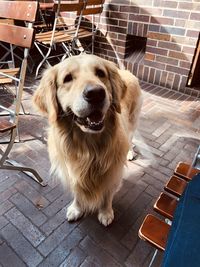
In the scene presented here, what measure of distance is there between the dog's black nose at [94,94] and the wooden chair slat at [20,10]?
87cm

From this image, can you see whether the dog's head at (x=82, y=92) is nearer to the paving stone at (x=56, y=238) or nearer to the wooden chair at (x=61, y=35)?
the paving stone at (x=56, y=238)

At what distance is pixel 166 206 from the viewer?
1.28 m

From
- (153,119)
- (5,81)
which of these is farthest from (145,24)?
(5,81)

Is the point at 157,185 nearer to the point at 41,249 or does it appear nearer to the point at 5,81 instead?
the point at 41,249

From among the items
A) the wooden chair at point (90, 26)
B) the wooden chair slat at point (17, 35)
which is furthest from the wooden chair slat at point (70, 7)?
the wooden chair slat at point (17, 35)

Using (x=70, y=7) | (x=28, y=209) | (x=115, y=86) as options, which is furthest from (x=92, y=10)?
(x=28, y=209)

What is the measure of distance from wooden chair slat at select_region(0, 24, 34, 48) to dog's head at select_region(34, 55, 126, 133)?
0.40m

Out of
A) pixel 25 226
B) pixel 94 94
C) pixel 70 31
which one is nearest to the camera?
pixel 94 94

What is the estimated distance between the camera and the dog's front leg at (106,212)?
177cm

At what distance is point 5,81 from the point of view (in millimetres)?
2373

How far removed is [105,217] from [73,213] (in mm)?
238

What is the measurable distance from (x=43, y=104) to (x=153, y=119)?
76.9 inches

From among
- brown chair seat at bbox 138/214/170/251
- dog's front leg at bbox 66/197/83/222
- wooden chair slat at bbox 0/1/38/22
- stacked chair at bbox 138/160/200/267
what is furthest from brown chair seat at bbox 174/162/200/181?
wooden chair slat at bbox 0/1/38/22

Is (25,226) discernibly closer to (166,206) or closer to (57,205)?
(57,205)
